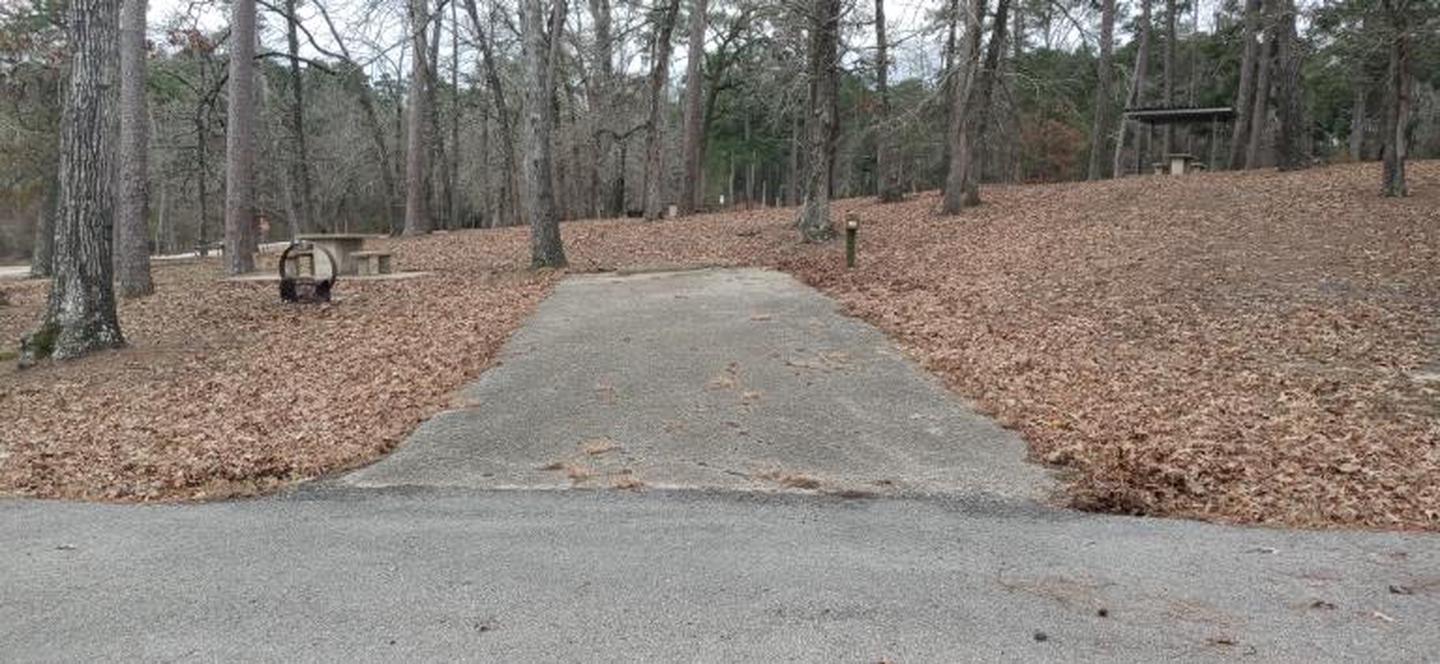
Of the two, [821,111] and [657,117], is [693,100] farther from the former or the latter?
[821,111]

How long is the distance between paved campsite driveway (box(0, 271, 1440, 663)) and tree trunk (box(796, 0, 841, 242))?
1055 cm

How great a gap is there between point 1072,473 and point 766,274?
9086mm

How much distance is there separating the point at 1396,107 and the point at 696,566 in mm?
16071

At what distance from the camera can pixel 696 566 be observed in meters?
3.98

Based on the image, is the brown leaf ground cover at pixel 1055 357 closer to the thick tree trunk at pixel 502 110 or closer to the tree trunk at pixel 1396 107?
the tree trunk at pixel 1396 107

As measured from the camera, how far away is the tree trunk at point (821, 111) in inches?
632

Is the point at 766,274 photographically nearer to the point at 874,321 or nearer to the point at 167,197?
the point at 874,321

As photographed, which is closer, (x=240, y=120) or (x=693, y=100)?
(x=240, y=120)

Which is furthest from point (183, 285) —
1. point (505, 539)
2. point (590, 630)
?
point (590, 630)

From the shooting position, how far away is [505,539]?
4395 mm

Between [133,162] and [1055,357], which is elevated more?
[133,162]

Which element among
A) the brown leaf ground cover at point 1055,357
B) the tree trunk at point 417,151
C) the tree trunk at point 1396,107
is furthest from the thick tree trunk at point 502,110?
the tree trunk at point 1396,107

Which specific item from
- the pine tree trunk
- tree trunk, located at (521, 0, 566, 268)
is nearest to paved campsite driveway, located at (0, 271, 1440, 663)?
tree trunk, located at (521, 0, 566, 268)

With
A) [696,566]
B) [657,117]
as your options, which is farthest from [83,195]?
[657,117]
